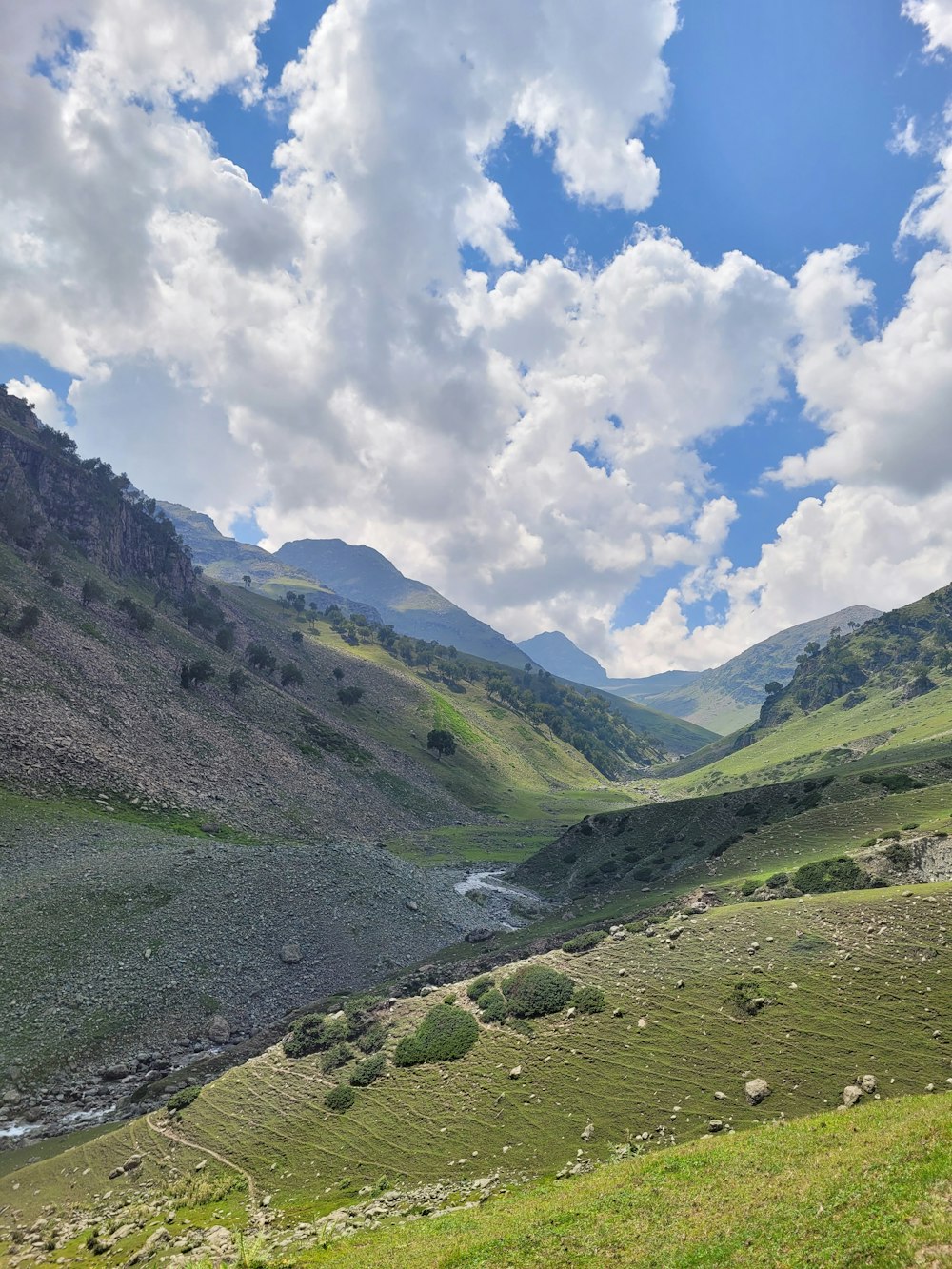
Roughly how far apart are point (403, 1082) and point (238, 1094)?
300 inches

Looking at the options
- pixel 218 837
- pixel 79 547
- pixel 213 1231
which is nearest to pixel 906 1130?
pixel 213 1231

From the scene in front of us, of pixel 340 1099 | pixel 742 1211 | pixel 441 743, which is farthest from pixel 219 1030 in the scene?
pixel 441 743

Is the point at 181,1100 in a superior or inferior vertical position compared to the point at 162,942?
inferior

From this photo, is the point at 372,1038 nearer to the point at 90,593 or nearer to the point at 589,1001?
the point at 589,1001

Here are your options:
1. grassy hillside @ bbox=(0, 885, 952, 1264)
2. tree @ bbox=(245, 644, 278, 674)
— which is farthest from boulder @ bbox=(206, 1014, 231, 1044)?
tree @ bbox=(245, 644, 278, 674)

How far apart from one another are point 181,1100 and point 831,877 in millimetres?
34824

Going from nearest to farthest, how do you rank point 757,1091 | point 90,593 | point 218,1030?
point 757,1091 → point 218,1030 → point 90,593

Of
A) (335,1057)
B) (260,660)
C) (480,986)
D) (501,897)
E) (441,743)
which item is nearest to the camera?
(335,1057)

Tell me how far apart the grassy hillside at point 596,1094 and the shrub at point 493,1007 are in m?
0.64

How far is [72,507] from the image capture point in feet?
511

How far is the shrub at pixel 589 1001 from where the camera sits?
25.5m

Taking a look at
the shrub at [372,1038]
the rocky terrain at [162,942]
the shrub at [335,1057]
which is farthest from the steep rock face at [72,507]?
the shrub at [372,1038]

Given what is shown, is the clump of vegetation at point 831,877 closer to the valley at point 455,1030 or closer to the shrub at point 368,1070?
the valley at point 455,1030

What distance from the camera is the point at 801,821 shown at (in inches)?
1891
